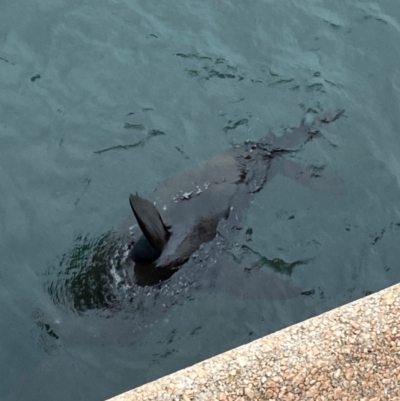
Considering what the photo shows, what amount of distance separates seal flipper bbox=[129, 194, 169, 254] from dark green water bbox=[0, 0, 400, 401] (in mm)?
829

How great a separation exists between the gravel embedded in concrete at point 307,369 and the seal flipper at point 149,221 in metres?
1.52

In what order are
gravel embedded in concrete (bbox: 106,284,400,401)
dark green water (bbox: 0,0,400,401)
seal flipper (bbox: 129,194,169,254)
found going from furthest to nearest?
dark green water (bbox: 0,0,400,401), seal flipper (bbox: 129,194,169,254), gravel embedded in concrete (bbox: 106,284,400,401)

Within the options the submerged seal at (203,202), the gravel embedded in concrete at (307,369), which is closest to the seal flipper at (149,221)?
the submerged seal at (203,202)

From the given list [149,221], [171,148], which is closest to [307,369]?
[149,221]

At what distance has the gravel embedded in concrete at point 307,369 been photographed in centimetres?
541

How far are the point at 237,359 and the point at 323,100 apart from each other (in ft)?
16.1

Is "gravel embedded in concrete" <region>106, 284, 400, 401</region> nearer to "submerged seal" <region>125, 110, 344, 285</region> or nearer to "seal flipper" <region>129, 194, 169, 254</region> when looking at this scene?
"seal flipper" <region>129, 194, 169, 254</region>

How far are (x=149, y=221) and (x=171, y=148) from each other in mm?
2313

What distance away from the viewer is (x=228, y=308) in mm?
7645

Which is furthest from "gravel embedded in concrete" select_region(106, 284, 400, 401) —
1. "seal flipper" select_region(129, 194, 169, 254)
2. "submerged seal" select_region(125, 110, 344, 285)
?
"submerged seal" select_region(125, 110, 344, 285)

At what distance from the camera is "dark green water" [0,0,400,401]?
24.0ft

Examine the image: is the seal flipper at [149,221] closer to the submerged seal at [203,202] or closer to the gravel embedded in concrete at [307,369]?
the submerged seal at [203,202]

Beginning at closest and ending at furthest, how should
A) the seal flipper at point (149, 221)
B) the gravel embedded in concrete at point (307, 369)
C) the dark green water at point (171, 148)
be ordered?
the gravel embedded in concrete at point (307, 369)
the seal flipper at point (149, 221)
the dark green water at point (171, 148)

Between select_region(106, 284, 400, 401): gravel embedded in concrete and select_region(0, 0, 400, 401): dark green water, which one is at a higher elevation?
select_region(106, 284, 400, 401): gravel embedded in concrete
